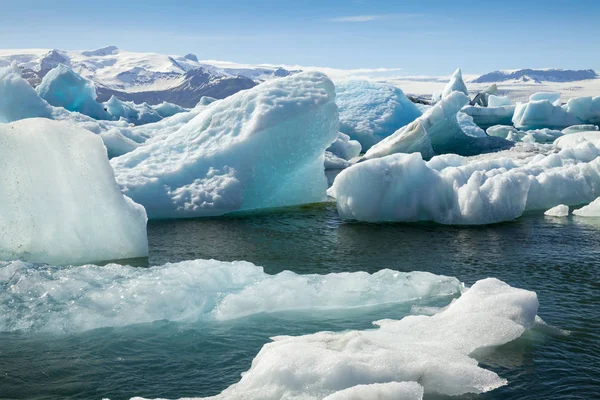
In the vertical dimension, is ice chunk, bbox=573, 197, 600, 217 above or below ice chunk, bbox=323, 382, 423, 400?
A: below

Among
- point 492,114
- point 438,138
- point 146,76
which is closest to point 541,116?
point 492,114

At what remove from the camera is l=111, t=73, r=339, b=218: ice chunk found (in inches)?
548

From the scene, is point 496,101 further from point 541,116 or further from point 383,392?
point 383,392

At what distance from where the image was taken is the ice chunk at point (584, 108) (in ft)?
119

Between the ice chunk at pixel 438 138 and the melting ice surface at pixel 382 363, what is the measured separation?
1360 centimetres

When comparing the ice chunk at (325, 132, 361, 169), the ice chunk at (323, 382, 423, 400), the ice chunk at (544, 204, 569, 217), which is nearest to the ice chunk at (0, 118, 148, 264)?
the ice chunk at (323, 382, 423, 400)

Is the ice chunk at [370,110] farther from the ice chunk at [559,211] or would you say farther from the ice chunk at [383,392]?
the ice chunk at [383,392]

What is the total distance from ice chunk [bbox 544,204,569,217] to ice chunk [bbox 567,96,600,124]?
24877 millimetres

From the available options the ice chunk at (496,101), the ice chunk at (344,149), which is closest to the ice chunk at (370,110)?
the ice chunk at (344,149)

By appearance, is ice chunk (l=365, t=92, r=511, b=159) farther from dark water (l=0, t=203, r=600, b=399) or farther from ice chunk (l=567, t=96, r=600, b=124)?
ice chunk (l=567, t=96, r=600, b=124)

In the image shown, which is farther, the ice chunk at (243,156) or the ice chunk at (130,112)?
the ice chunk at (130,112)

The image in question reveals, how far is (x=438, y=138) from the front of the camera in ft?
78.0

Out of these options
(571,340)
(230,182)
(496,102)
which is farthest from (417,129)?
(496,102)

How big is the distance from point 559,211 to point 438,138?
10.3m
